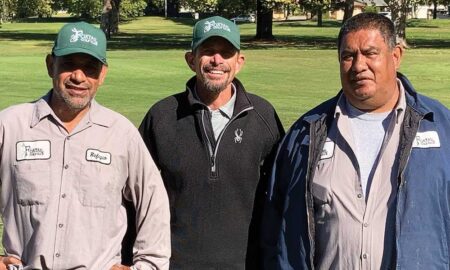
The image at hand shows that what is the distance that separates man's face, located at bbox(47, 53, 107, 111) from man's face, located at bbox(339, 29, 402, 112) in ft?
3.71

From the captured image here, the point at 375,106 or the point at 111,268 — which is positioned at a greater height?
the point at 375,106

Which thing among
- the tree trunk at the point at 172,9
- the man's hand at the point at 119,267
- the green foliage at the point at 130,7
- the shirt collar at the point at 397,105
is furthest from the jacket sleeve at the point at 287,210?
the tree trunk at the point at 172,9

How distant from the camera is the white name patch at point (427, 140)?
12.0 feet

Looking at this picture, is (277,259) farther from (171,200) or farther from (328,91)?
(328,91)

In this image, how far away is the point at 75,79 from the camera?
3703 mm

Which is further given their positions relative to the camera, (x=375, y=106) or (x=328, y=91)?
(x=328, y=91)

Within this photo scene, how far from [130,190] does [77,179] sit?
29cm

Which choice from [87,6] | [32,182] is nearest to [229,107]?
[32,182]

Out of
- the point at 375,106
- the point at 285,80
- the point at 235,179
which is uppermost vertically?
the point at 375,106

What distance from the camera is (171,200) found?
174 inches

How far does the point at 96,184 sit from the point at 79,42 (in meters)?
0.64

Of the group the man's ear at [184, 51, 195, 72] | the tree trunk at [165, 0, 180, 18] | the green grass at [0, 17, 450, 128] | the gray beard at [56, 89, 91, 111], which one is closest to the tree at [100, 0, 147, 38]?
the green grass at [0, 17, 450, 128]

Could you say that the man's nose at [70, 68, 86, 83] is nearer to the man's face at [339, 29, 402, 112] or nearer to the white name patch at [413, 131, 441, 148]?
the man's face at [339, 29, 402, 112]

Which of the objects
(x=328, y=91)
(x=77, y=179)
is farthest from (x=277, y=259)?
(x=328, y=91)
